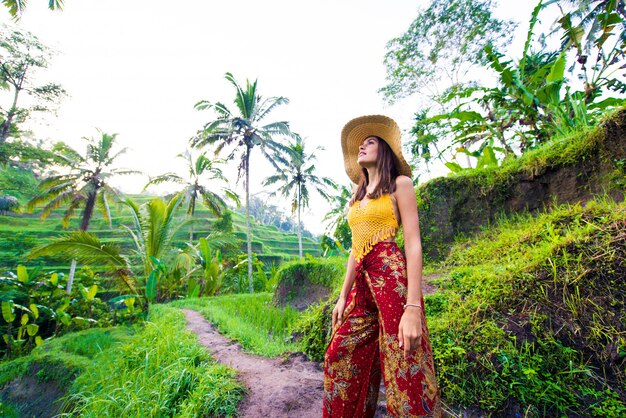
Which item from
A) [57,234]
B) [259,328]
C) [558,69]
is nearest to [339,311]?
[259,328]

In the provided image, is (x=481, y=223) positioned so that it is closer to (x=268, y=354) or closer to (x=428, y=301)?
(x=428, y=301)

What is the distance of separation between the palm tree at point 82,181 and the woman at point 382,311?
17.4 m

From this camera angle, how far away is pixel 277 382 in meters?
2.43

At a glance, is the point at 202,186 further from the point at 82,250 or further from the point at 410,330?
the point at 410,330

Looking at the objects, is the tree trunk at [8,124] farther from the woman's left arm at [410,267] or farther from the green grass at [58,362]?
the woman's left arm at [410,267]

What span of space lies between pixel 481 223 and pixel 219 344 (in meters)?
3.74

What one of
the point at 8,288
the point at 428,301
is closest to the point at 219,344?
the point at 428,301

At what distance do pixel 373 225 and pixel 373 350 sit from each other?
60 centimetres

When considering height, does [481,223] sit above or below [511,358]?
above

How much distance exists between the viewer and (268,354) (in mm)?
3156

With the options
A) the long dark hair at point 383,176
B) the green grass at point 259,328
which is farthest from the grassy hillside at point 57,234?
the long dark hair at point 383,176

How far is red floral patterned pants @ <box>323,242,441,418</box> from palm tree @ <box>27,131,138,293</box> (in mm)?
17353

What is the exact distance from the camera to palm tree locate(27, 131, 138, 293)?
47.9 feet

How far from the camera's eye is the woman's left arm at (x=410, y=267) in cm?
116
